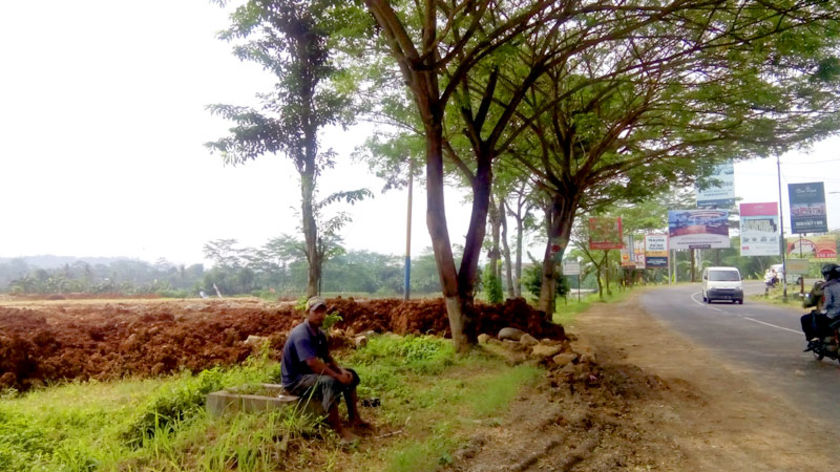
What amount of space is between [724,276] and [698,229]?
1958 cm

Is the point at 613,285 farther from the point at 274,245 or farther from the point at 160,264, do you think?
the point at 160,264

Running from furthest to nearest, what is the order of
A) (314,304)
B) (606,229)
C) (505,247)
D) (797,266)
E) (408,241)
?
(606,229) < (797,266) < (505,247) < (408,241) < (314,304)

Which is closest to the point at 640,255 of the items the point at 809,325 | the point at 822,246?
the point at 822,246

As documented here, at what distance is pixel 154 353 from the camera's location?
955 cm

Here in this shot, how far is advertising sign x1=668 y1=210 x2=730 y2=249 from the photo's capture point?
49.5 meters

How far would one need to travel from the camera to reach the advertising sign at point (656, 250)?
62.7 meters

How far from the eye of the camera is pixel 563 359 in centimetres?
991

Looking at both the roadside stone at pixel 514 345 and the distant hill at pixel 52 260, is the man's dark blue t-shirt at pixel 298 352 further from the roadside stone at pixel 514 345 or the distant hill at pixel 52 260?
the distant hill at pixel 52 260

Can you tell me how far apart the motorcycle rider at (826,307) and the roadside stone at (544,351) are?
14.5 feet

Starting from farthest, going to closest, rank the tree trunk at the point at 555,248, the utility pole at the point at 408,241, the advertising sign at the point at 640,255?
the advertising sign at the point at 640,255 → the utility pole at the point at 408,241 → the tree trunk at the point at 555,248

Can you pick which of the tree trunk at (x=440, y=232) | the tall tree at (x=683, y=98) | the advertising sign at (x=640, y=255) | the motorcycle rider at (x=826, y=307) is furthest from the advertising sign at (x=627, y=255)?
the tree trunk at (x=440, y=232)

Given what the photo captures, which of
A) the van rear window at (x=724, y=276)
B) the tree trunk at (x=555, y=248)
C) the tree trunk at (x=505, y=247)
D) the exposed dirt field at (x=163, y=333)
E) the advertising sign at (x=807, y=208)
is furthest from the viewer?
the advertising sign at (x=807, y=208)

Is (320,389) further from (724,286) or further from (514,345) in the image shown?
(724,286)

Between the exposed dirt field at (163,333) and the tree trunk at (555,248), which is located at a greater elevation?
the tree trunk at (555,248)
